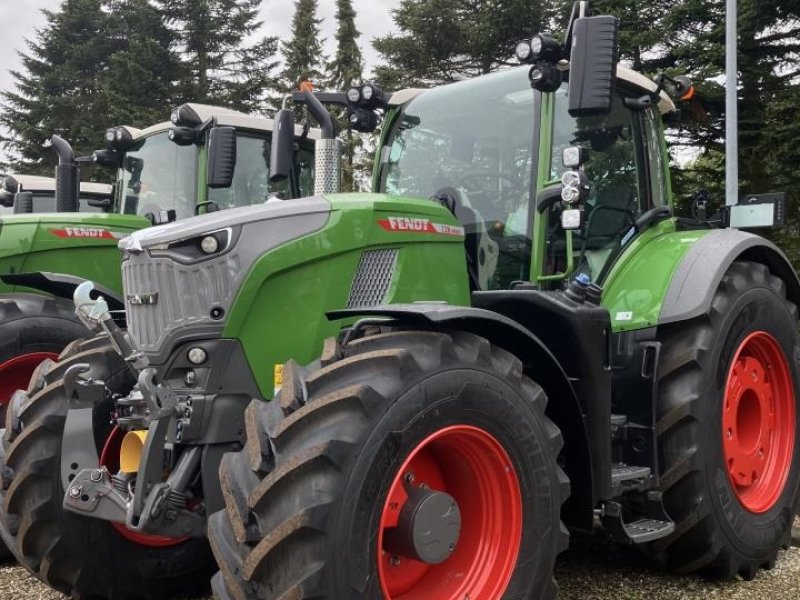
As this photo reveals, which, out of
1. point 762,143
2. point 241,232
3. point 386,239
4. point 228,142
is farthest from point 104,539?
point 762,143

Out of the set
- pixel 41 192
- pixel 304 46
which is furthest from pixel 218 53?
pixel 41 192

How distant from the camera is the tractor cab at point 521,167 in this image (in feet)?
12.7

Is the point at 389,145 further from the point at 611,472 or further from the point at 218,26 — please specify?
the point at 218,26

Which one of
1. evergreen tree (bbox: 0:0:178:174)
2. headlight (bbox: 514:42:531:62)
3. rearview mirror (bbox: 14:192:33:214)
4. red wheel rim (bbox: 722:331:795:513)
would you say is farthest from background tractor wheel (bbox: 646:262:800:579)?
evergreen tree (bbox: 0:0:178:174)

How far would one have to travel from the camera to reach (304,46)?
24.7 meters

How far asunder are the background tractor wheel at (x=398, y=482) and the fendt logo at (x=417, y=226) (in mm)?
642

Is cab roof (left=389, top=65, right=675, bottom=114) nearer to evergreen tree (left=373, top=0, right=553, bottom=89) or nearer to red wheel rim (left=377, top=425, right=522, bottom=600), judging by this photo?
red wheel rim (left=377, top=425, right=522, bottom=600)

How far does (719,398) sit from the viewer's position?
400 cm

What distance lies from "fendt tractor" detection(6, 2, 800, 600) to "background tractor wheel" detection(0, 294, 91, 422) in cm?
148

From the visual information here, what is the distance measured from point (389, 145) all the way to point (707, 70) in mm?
10584

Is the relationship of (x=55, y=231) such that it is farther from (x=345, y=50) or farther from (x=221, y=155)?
(x=345, y=50)

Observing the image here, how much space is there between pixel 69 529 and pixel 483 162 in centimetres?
257

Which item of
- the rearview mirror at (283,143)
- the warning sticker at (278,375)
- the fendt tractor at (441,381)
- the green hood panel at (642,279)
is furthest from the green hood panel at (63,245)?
the green hood panel at (642,279)

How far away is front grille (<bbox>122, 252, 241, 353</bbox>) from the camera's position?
3.09 metres
